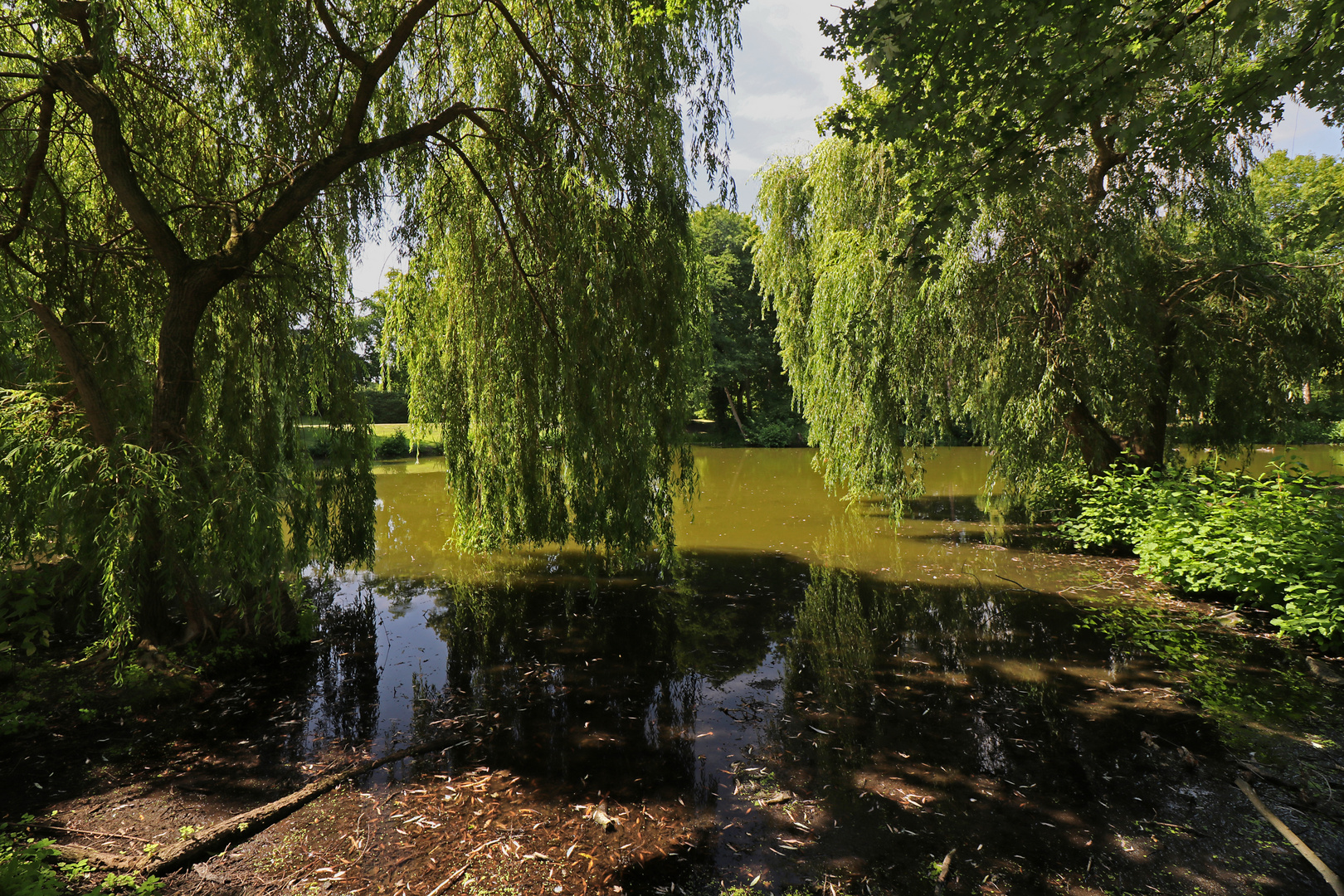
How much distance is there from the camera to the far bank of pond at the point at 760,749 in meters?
3.19

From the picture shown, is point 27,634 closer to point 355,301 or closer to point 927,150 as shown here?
point 355,301

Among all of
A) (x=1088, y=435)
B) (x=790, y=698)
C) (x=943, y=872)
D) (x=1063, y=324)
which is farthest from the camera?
(x=1088, y=435)

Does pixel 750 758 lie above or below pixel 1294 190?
below

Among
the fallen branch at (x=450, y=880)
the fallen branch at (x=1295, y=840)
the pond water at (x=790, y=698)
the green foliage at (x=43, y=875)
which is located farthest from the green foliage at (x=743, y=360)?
the green foliage at (x=43, y=875)

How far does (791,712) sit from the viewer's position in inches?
194

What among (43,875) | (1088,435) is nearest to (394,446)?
(1088,435)

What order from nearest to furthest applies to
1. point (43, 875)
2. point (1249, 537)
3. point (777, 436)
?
point (43, 875) < point (1249, 537) < point (777, 436)

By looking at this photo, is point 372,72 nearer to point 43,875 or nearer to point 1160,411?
→ point 43,875

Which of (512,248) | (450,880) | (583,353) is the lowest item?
(450,880)

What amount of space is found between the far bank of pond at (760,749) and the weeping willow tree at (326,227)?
→ 1.26 metres

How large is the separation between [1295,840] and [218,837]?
17.3ft

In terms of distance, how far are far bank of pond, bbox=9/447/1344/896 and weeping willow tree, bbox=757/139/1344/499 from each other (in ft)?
8.37

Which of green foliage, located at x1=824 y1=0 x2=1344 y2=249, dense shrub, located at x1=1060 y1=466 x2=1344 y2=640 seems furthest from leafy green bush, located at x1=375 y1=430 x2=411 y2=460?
dense shrub, located at x1=1060 y1=466 x2=1344 y2=640

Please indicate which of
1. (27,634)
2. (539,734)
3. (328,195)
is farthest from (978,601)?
(27,634)
